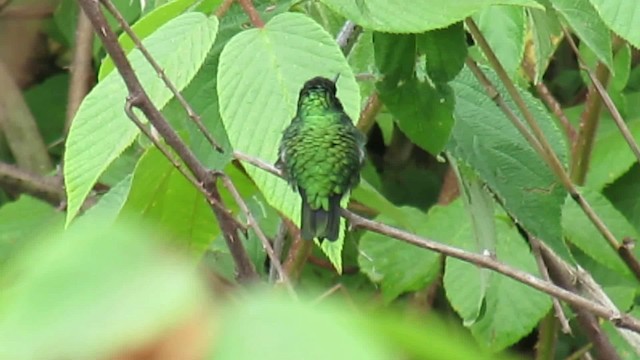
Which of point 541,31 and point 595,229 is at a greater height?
point 541,31

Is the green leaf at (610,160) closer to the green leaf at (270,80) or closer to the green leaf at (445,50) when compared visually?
the green leaf at (445,50)

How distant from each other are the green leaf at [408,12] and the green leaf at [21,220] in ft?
2.79

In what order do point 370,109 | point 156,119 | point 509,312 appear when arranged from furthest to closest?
1. point 509,312
2. point 370,109
3. point 156,119

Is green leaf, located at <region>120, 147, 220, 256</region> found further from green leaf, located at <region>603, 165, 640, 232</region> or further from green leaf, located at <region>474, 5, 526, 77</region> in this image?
green leaf, located at <region>603, 165, 640, 232</region>

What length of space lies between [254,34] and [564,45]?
1.60 meters

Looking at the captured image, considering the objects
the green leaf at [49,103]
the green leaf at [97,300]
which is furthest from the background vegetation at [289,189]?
the green leaf at [49,103]

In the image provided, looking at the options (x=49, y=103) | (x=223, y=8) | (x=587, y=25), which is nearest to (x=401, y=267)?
(x=587, y=25)

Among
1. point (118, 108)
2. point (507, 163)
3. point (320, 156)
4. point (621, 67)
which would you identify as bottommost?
point (621, 67)

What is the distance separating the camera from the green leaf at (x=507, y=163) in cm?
115

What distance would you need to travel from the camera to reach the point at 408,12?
89 centimetres

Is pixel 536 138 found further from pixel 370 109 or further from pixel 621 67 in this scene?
pixel 621 67

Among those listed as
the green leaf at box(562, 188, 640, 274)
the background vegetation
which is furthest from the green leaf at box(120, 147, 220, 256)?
the green leaf at box(562, 188, 640, 274)

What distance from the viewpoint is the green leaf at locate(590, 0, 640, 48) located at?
2.94 feet

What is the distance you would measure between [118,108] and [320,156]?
20 centimetres
